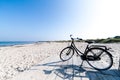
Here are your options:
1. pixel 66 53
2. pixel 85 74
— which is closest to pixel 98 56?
pixel 85 74

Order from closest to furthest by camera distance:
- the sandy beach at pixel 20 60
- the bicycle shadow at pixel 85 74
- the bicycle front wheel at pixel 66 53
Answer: the bicycle shadow at pixel 85 74, the sandy beach at pixel 20 60, the bicycle front wheel at pixel 66 53

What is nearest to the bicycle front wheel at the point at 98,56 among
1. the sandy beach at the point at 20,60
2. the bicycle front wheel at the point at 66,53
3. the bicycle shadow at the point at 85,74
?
the bicycle shadow at the point at 85,74

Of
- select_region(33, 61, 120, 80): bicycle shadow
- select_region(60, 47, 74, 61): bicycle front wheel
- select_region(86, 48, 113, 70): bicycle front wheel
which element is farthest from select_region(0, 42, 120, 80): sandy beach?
select_region(60, 47, 74, 61): bicycle front wheel

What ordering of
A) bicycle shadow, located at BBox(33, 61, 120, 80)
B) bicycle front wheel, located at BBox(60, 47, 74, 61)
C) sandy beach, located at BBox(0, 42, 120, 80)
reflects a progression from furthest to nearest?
1. bicycle front wheel, located at BBox(60, 47, 74, 61)
2. sandy beach, located at BBox(0, 42, 120, 80)
3. bicycle shadow, located at BBox(33, 61, 120, 80)

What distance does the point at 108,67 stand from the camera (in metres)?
3.51

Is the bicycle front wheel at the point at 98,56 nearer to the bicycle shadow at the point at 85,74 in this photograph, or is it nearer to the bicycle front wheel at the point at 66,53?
the bicycle shadow at the point at 85,74

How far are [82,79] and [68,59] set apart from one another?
2343 mm

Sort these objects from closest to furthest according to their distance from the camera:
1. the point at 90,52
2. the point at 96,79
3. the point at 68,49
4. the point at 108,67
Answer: the point at 96,79 → the point at 108,67 → the point at 90,52 → the point at 68,49

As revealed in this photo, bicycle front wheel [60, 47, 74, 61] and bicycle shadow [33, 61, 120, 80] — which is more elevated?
bicycle front wheel [60, 47, 74, 61]

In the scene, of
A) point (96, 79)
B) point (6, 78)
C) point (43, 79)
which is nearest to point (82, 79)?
point (96, 79)

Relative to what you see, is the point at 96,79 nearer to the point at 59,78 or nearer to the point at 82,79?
the point at 82,79

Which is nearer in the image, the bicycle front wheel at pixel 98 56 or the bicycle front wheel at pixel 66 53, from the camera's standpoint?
the bicycle front wheel at pixel 98 56

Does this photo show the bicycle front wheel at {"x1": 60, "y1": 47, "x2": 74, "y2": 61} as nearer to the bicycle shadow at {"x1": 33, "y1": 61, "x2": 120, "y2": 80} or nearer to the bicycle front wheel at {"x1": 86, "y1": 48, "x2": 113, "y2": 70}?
the bicycle front wheel at {"x1": 86, "y1": 48, "x2": 113, "y2": 70}

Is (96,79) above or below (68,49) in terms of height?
below
